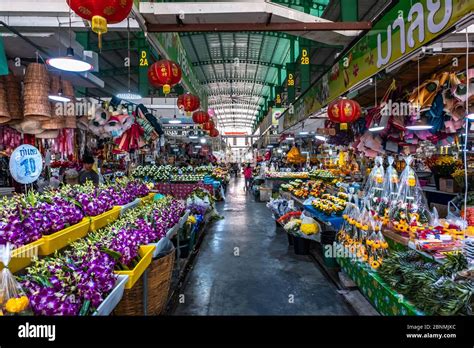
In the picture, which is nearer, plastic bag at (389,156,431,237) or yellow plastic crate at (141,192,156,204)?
plastic bag at (389,156,431,237)

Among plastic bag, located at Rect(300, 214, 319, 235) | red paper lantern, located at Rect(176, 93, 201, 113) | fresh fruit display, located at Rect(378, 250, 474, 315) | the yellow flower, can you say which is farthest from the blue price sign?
red paper lantern, located at Rect(176, 93, 201, 113)

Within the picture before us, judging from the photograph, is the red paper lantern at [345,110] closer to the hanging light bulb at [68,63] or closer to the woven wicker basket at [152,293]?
the woven wicker basket at [152,293]

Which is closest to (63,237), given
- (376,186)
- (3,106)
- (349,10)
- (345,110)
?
(3,106)

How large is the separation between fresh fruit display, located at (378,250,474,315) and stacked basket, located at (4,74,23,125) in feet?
15.0

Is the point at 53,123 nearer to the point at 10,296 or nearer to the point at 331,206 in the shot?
the point at 10,296

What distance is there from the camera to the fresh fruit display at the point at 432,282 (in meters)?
2.48

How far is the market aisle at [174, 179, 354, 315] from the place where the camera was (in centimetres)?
392

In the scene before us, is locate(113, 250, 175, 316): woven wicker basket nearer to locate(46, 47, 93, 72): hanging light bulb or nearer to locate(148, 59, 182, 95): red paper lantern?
locate(46, 47, 93, 72): hanging light bulb

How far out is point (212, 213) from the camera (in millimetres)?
9375

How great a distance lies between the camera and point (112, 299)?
1.99 m

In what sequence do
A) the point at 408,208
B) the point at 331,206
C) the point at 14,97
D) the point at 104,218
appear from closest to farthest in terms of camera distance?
the point at 104,218
the point at 14,97
the point at 408,208
the point at 331,206

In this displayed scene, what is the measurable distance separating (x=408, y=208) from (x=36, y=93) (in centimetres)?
484

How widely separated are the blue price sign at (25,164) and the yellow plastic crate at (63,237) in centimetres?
129
